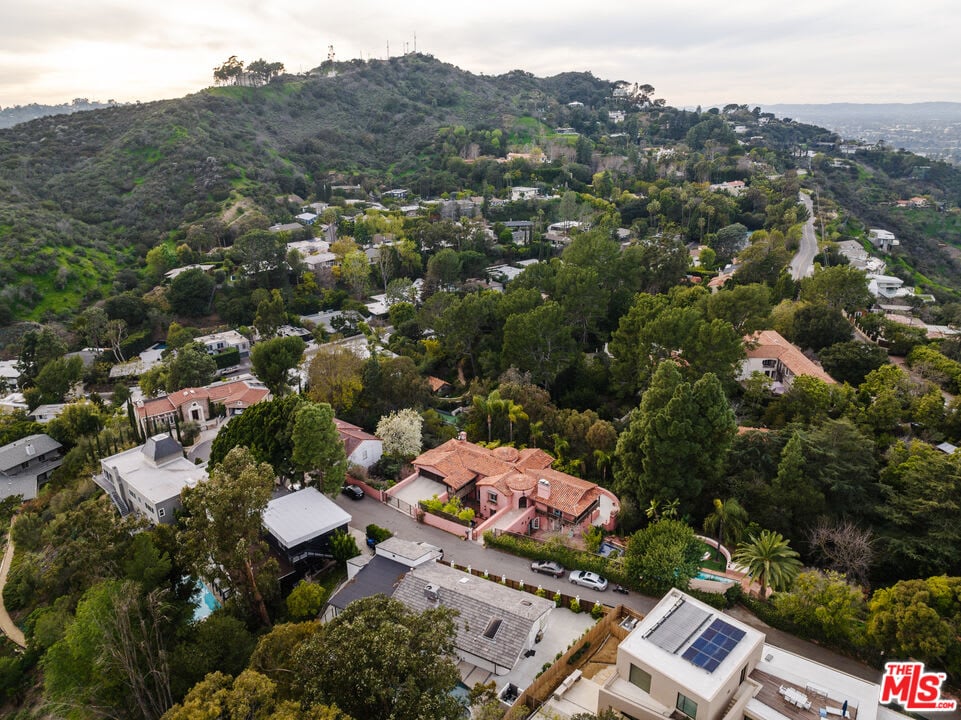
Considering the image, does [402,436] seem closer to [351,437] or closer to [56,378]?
[351,437]

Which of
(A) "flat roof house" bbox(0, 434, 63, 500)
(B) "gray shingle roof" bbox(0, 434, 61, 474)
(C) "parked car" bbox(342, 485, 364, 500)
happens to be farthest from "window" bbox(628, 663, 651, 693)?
(B) "gray shingle roof" bbox(0, 434, 61, 474)

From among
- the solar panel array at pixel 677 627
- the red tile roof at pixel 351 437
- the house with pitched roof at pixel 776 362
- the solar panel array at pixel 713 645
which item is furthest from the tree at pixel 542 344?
the solar panel array at pixel 713 645

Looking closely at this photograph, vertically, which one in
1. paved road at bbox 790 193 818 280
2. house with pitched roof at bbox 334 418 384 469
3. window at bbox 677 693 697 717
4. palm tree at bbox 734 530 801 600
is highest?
paved road at bbox 790 193 818 280

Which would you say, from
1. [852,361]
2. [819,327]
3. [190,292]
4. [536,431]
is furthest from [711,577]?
[190,292]

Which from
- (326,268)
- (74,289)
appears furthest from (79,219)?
(326,268)

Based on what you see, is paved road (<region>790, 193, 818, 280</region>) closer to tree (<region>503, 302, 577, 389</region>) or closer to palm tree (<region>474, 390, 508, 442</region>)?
tree (<region>503, 302, 577, 389</region>)

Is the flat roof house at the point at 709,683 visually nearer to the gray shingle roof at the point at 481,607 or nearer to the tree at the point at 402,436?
the gray shingle roof at the point at 481,607

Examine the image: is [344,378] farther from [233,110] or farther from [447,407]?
[233,110]
